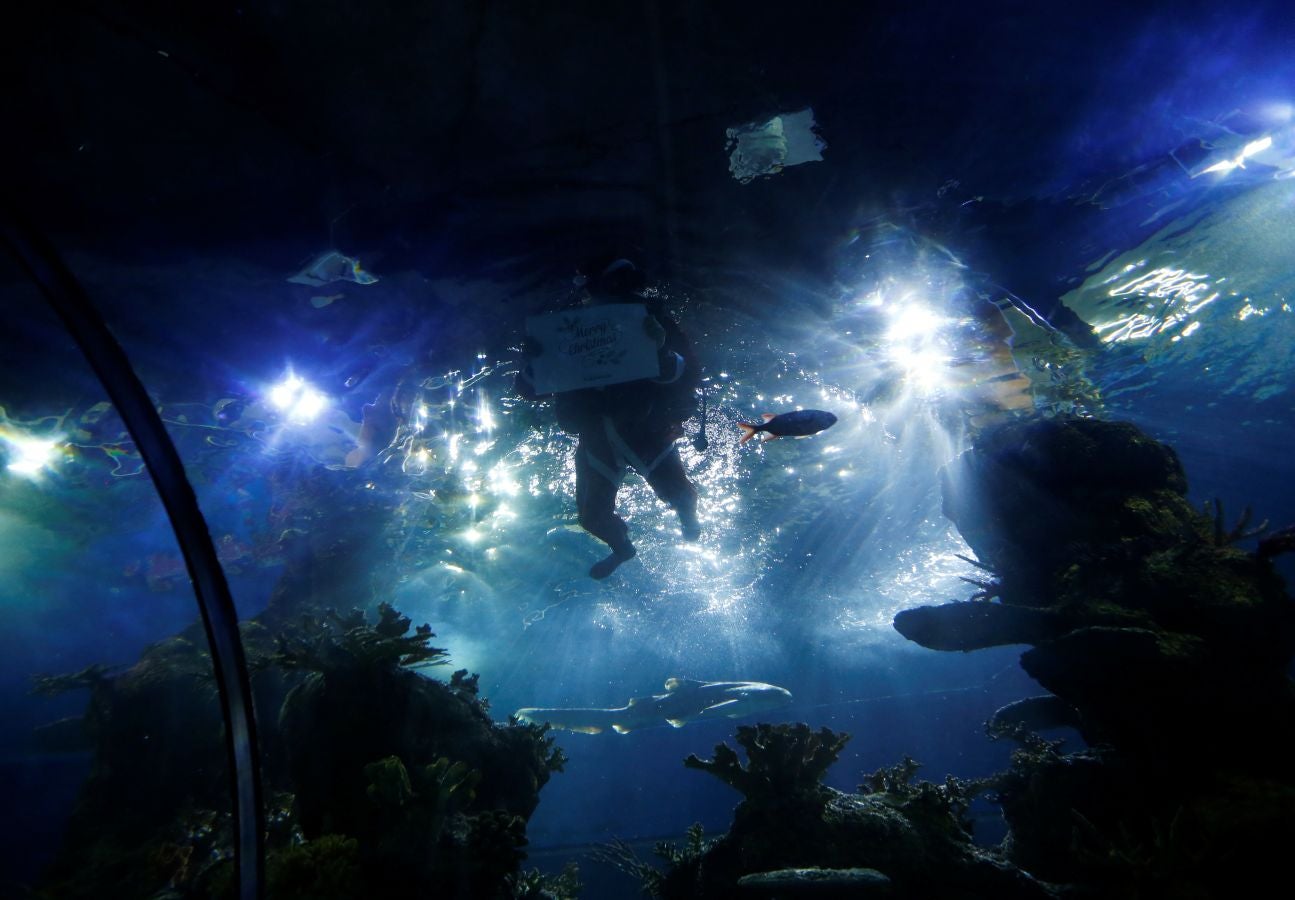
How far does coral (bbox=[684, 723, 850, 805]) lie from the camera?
5.94 m

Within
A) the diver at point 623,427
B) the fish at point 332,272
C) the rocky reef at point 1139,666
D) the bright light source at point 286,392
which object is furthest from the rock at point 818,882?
the bright light source at point 286,392

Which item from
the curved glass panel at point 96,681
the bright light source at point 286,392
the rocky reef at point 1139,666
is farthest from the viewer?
the bright light source at point 286,392

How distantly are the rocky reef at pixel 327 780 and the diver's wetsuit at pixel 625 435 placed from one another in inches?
97.7

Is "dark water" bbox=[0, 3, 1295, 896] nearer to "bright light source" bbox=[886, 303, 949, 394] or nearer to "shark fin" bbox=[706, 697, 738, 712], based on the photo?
"bright light source" bbox=[886, 303, 949, 394]

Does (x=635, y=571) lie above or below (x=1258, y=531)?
above

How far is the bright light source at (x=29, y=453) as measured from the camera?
9305mm

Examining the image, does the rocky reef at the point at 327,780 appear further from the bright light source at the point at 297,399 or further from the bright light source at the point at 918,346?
the bright light source at the point at 918,346

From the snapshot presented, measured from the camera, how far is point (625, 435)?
657 centimetres

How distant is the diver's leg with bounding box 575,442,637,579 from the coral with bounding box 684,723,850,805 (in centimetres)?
254

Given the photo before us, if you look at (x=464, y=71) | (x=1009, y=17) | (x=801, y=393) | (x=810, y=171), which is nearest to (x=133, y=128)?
(x=464, y=71)

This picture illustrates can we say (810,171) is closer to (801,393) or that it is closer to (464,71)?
(464,71)

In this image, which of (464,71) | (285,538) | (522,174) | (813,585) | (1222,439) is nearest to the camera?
(464,71)

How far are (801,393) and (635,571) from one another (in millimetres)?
10231

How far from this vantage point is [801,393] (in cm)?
1008
